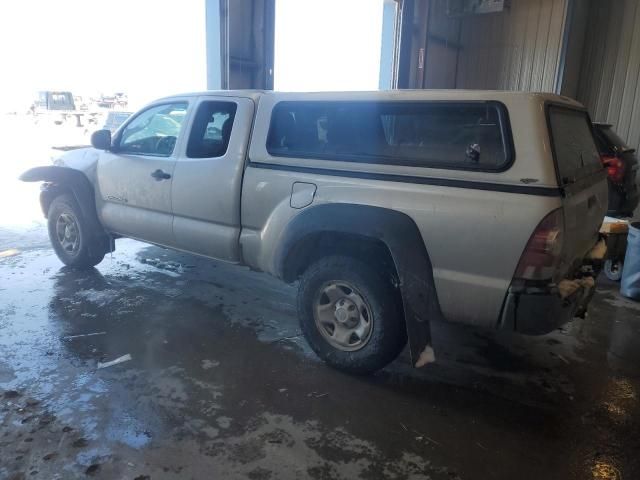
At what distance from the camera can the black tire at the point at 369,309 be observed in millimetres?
3154

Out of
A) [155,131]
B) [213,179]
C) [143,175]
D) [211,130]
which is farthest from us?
[155,131]

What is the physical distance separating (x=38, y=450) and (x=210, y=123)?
8.89 ft

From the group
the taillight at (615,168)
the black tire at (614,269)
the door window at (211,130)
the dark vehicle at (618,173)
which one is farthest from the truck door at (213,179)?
the taillight at (615,168)

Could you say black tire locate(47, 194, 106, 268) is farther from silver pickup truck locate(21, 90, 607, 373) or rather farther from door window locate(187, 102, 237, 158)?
door window locate(187, 102, 237, 158)

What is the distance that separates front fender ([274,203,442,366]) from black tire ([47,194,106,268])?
116 inches

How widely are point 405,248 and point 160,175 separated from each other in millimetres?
2479

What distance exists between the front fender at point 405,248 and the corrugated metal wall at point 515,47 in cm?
933

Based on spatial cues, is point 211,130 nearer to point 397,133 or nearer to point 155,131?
point 155,131

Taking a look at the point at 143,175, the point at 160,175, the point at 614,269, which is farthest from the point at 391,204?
the point at 614,269

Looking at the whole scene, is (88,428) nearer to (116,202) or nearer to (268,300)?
(268,300)

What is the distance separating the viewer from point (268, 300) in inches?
188

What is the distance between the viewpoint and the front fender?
2.92 metres

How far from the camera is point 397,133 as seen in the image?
3340mm

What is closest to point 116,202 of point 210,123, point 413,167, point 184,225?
point 184,225
